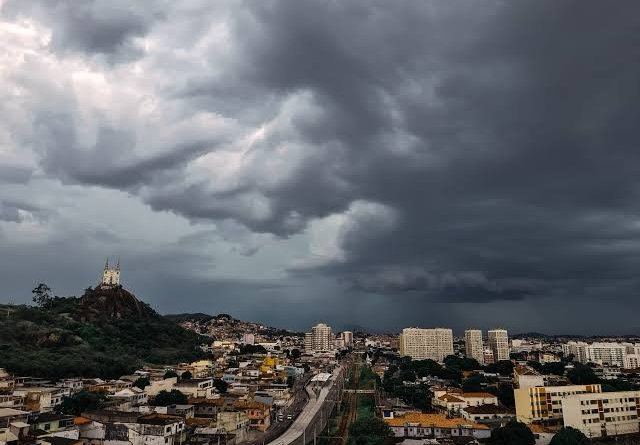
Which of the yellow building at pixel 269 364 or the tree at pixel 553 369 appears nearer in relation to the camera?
the tree at pixel 553 369

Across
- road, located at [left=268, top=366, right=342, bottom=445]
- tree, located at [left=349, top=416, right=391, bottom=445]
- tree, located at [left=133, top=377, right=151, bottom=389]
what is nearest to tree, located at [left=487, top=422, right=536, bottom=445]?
tree, located at [left=349, top=416, right=391, bottom=445]

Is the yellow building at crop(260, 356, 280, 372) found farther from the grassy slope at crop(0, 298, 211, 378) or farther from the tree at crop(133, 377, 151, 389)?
the tree at crop(133, 377, 151, 389)

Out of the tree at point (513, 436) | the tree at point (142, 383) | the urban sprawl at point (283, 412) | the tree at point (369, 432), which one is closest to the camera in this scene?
the urban sprawl at point (283, 412)

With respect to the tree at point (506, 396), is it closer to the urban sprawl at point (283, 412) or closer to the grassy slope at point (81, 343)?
the urban sprawl at point (283, 412)

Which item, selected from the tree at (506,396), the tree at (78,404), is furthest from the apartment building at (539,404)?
the tree at (78,404)

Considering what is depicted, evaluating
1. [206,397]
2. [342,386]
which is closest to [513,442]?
[206,397]
